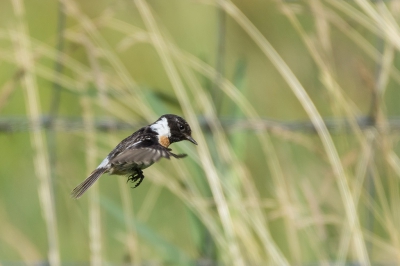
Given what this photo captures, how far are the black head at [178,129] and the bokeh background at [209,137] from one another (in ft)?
1.77

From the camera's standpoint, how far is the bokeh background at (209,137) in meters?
1.58

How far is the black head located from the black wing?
0.03 meters

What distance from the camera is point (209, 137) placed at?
196cm

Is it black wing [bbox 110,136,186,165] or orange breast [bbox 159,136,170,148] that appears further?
orange breast [bbox 159,136,170,148]

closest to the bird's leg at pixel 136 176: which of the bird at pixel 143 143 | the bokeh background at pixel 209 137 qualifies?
the bird at pixel 143 143

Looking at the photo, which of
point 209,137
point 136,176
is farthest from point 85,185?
point 209,137

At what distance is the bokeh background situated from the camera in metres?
1.58

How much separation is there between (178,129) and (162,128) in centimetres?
2

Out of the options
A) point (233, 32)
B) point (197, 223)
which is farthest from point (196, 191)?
point (233, 32)

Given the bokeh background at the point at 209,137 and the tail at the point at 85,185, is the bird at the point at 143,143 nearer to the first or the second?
the tail at the point at 85,185

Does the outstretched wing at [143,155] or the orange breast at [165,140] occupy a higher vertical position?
the orange breast at [165,140]

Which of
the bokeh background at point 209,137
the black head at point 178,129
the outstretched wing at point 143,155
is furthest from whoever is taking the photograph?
the bokeh background at point 209,137

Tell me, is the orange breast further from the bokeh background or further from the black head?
the bokeh background

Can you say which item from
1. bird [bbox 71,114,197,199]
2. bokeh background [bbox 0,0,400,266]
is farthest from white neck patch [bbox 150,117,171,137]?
bokeh background [bbox 0,0,400,266]
